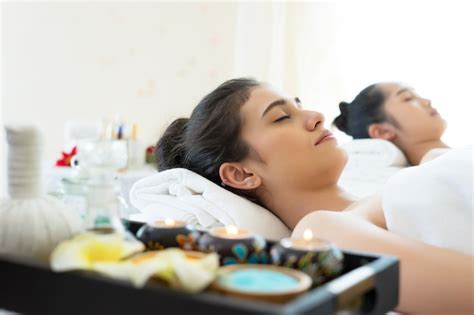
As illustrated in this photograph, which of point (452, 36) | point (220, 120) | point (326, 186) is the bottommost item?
point (326, 186)

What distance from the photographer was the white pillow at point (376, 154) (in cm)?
217

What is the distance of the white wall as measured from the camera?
10.4 feet

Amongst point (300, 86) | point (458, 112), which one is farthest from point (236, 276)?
point (300, 86)

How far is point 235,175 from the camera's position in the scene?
1327mm

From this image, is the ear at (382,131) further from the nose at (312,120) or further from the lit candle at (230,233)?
the lit candle at (230,233)

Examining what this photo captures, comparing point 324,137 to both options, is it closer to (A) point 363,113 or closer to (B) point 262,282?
(B) point 262,282

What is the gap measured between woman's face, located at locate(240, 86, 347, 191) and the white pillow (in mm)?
939

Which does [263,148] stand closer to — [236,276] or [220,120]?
[220,120]

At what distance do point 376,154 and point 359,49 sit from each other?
0.99 meters

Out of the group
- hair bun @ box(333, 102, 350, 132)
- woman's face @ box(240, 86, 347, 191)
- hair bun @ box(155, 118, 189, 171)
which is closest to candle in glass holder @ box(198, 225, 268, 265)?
woman's face @ box(240, 86, 347, 191)

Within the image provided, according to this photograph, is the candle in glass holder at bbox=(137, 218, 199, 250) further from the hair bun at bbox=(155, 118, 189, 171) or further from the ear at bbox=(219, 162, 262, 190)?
the hair bun at bbox=(155, 118, 189, 171)

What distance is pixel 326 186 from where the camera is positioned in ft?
4.28

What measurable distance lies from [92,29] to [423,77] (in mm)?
1951

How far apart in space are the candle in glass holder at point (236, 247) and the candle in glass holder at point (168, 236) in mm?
32
